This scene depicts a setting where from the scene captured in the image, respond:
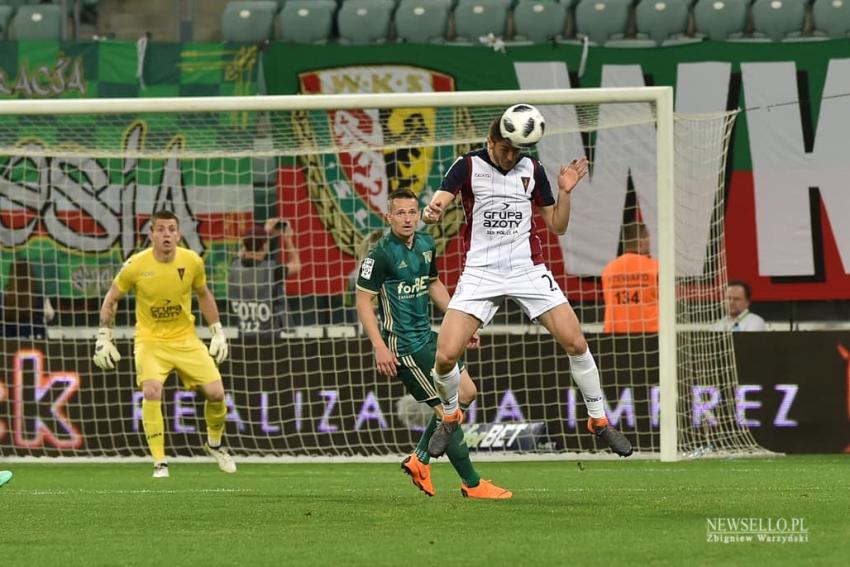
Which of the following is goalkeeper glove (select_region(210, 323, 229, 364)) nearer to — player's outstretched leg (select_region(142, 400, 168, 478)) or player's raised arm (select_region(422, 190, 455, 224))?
player's outstretched leg (select_region(142, 400, 168, 478))

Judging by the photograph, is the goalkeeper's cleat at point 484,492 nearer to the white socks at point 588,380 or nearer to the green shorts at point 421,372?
the green shorts at point 421,372

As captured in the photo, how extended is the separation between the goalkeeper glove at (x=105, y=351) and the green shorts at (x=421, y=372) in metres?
3.66

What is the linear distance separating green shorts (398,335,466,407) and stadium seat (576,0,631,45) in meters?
9.48

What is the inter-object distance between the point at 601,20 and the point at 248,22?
442 centimetres

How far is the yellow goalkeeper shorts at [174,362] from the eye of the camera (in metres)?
13.0

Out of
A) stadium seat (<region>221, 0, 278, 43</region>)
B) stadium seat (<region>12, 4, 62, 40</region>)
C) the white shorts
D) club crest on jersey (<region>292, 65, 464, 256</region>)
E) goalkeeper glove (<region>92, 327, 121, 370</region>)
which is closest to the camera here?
the white shorts

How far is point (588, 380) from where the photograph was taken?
921 centimetres

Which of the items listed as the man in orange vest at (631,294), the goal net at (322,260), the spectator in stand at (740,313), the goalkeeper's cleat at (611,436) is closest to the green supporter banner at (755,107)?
the goal net at (322,260)

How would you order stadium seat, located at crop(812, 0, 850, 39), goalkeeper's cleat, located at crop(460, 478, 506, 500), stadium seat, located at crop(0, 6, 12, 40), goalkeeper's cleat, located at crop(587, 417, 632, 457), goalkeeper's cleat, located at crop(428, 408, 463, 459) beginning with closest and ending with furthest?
goalkeeper's cleat, located at crop(587, 417, 632, 457)
goalkeeper's cleat, located at crop(428, 408, 463, 459)
goalkeeper's cleat, located at crop(460, 478, 506, 500)
stadium seat, located at crop(812, 0, 850, 39)
stadium seat, located at crop(0, 6, 12, 40)

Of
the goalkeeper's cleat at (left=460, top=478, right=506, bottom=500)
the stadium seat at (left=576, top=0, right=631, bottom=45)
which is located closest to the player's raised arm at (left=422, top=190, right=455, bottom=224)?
the goalkeeper's cleat at (left=460, top=478, right=506, bottom=500)

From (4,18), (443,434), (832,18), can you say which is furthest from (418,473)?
(4,18)

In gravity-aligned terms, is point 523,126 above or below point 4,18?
below

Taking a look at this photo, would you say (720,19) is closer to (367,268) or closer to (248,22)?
(248,22)

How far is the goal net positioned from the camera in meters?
14.5
